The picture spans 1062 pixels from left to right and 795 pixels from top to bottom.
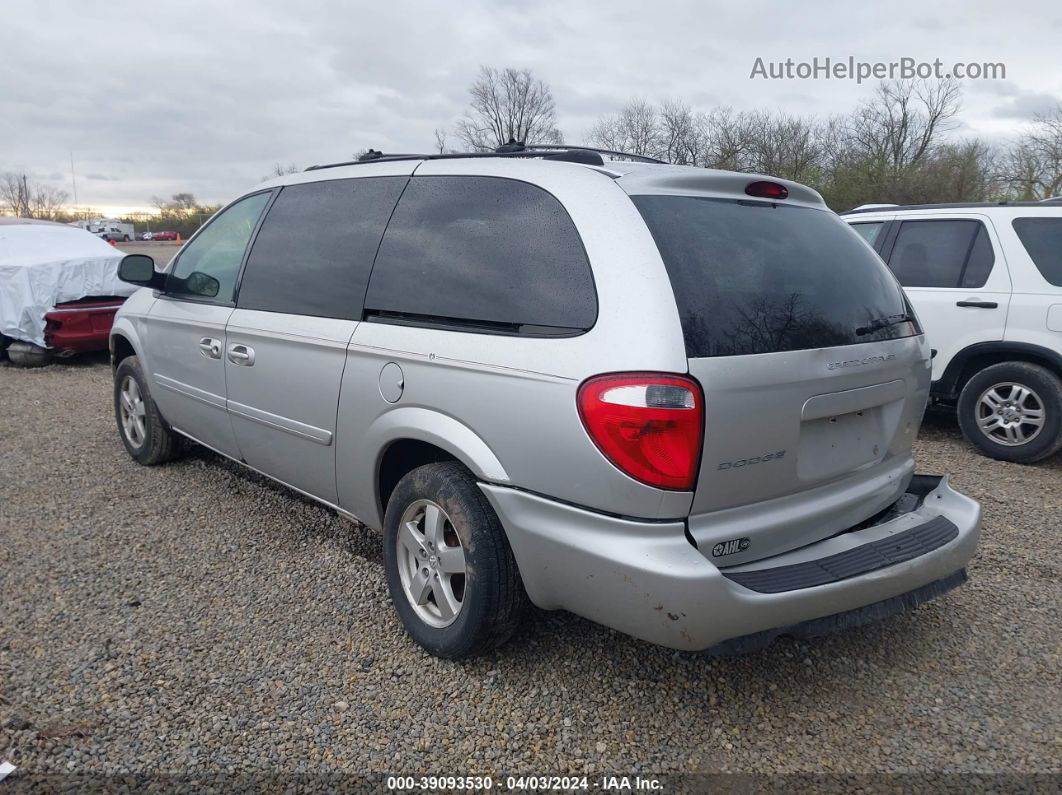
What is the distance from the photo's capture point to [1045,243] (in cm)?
511

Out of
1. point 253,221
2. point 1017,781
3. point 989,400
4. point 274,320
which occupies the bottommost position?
point 1017,781

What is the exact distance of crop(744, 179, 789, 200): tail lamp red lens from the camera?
2652 millimetres

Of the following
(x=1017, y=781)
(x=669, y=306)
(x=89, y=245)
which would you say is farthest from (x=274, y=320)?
(x=89, y=245)

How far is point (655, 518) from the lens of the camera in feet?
6.91

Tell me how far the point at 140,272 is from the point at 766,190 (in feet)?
11.4

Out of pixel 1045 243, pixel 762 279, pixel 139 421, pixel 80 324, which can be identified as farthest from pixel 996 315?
pixel 80 324

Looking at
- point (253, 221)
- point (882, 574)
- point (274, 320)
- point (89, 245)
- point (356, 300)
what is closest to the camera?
point (882, 574)

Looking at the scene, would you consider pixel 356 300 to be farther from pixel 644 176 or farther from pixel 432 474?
pixel 644 176

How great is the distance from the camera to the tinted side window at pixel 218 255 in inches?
153

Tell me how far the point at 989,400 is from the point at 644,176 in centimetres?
408

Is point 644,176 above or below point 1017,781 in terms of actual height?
above

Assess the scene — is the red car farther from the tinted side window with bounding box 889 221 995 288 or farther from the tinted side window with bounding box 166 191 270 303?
the tinted side window with bounding box 889 221 995 288

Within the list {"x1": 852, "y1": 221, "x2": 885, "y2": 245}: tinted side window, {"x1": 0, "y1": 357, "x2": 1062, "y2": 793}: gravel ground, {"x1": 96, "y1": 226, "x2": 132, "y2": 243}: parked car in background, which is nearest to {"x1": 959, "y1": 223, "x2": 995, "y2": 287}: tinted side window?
{"x1": 852, "y1": 221, "x2": 885, "y2": 245}: tinted side window

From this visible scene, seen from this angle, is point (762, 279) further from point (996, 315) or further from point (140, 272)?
point (996, 315)
